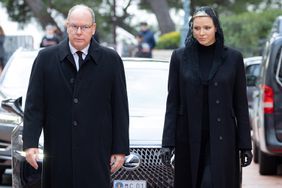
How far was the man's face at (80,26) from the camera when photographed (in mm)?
6820

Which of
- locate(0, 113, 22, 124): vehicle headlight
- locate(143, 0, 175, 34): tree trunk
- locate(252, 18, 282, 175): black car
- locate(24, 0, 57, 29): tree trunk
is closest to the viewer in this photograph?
locate(0, 113, 22, 124): vehicle headlight

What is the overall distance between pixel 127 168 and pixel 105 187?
1.90 meters

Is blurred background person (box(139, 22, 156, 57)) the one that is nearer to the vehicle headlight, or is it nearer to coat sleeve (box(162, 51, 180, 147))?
the vehicle headlight

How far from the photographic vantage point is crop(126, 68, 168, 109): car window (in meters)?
10.2

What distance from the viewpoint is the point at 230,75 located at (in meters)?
7.26

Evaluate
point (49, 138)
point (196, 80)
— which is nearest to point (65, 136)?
point (49, 138)

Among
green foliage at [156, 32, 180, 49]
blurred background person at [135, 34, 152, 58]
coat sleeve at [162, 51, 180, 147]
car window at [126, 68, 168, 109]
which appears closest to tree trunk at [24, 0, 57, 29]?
green foliage at [156, 32, 180, 49]

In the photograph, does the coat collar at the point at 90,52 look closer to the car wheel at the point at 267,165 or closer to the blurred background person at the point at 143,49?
the car wheel at the point at 267,165

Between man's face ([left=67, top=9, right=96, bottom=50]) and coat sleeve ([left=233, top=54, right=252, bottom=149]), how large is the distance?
1.17m

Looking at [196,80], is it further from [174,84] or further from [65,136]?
[65,136]

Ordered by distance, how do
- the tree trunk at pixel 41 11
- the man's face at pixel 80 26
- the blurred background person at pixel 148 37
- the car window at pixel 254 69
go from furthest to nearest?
the tree trunk at pixel 41 11, the blurred background person at pixel 148 37, the car window at pixel 254 69, the man's face at pixel 80 26

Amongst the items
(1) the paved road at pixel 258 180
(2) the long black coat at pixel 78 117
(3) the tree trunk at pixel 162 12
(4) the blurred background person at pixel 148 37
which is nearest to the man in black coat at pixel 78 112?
(2) the long black coat at pixel 78 117

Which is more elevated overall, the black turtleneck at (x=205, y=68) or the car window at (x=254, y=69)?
the black turtleneck at (x=205, y=68)

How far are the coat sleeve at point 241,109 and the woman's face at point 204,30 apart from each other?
0.31 meters
